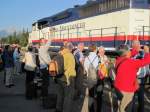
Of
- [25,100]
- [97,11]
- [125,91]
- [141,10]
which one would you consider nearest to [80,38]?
[97,11]

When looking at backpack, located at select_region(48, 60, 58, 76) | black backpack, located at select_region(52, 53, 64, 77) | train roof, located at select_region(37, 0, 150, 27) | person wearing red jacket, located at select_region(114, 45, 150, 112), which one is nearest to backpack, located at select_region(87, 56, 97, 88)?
black backpack, located at select_region(52, 53, 64, 77)

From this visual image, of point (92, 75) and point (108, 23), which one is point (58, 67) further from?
point (108, 23)

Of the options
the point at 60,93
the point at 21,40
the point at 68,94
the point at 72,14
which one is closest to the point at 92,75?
the point at 68,94

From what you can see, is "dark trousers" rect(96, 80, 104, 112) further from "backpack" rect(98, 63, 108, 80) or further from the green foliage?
the green foliage

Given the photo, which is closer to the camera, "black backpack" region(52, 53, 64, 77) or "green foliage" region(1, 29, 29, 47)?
"black backpack" region(52, 53, 64, 77)

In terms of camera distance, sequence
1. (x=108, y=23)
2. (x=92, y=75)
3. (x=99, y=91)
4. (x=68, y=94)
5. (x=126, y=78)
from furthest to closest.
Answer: (x=108, y=23), (x=68, y=94), (x=99, y=91), (x=92, y=75), (x=126, y=78)

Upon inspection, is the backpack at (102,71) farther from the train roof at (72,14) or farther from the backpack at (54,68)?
the train roof at (72,14)

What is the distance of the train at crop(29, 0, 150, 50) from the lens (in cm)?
1998

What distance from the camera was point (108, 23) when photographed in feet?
72.9

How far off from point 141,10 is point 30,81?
26.5 ft

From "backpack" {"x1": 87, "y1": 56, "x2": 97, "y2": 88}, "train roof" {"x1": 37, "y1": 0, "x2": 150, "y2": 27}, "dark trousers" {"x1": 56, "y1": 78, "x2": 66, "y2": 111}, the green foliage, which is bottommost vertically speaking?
"dark trousers" {"x1": 56, "y1": 78, "x2": 66, "y2": 111}

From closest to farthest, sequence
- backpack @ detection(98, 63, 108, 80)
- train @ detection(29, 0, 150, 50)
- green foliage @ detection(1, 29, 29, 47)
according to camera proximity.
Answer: backpack @ detection(98, 63, 108, 80), train @ detection(29, 0, 150, 50), green foliage @ detection(1, 29, 29, 47)

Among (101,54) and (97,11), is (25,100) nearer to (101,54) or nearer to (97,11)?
(101,54)

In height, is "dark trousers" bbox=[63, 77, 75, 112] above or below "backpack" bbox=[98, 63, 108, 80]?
below
